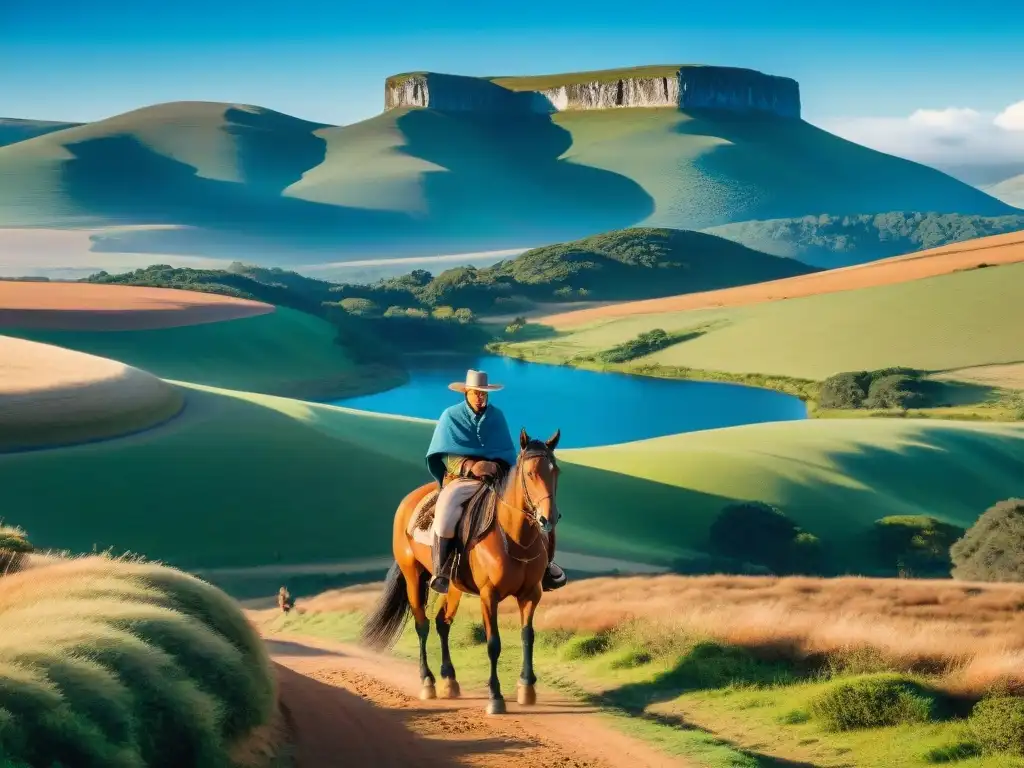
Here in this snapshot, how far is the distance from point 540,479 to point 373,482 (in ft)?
116

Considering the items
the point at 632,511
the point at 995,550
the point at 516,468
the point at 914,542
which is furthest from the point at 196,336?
the point at 516,468

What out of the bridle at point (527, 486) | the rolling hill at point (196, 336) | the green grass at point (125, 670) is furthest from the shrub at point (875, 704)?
the rolling hill at point (196, 336)

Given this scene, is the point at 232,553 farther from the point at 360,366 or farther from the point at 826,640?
the point at 360,366

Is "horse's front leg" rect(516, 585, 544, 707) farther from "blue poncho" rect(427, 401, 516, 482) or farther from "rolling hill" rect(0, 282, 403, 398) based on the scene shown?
"rolling hill" rect(0, 282, 403, 398)

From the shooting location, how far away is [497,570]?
632 inches

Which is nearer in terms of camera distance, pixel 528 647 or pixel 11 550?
pixel 528 647

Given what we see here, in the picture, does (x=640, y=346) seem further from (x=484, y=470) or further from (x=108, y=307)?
(x=484, y=470)

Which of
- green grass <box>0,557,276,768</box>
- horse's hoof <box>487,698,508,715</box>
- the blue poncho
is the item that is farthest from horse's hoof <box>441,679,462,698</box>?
the blue poncho

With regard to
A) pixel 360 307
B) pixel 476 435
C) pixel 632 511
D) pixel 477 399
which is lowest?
pixel 632 511

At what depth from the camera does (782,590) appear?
1059 inches

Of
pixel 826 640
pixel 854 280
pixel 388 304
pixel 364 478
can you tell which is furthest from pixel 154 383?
pixel 388 304

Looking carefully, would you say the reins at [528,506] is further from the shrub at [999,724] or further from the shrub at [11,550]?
the shrub at [11,550]

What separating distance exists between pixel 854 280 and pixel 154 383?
101432mm

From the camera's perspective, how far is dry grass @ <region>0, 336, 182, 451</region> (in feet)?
154
